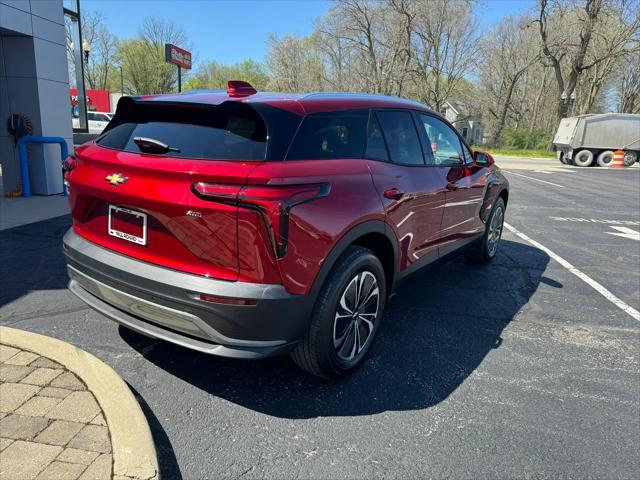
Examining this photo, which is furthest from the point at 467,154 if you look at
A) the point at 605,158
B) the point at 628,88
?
the point at 628,88

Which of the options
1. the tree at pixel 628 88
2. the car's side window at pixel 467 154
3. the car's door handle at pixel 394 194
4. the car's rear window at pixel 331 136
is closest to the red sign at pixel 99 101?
the car's side window at pixel 467 154

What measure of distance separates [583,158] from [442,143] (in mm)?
25933

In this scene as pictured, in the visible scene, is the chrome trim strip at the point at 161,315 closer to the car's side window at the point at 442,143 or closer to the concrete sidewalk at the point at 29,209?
the car's side window at the point at 442,143

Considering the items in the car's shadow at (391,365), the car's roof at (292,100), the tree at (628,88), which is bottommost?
the car's shadow at (391,365)

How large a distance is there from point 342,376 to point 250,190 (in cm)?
144

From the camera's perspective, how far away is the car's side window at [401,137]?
3.35 metres

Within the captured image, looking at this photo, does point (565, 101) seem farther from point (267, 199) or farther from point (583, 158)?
point (267, 199)

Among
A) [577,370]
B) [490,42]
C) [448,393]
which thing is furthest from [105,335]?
[490,42]

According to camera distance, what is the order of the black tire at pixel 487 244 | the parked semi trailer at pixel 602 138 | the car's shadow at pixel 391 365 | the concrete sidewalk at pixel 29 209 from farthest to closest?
the parked semi trailer at pixel 602 138
the concrete sidewalk at pixel 29 209
the black tire at pixel 487 244
the car's shadow at pixel 391 365

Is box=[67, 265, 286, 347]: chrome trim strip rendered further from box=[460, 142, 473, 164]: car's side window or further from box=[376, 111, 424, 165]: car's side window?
box=[460, 142, 473, 164]: car's side window

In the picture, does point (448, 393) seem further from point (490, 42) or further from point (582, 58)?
point (490, 42)

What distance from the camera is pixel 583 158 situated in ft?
85.6

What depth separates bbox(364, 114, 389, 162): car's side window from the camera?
Answer: 3109 millimetres

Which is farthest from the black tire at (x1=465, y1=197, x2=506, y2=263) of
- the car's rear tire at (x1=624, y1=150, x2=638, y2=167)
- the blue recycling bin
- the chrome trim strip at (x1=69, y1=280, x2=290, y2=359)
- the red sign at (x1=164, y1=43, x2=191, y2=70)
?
the car's rear tire at (x1=624, y1=150, x2=638, y2=167)
